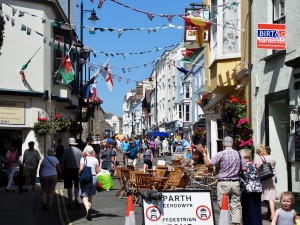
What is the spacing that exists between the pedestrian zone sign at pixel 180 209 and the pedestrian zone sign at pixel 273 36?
5.96 meters

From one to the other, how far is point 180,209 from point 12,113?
15.6 meters

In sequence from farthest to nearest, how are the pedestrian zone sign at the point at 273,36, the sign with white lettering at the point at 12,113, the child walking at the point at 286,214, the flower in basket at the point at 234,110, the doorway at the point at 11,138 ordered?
the doorway at the point at 11,138 → the sign with white lettering at the point at 12,113 → the flower in basket at the point at 234,110 → the pedestrian zone sign at the point at 273,36 → the child walking at the point at 286,214

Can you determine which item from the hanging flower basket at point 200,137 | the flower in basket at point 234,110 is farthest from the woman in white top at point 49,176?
the hanging flower basket at point 200,137

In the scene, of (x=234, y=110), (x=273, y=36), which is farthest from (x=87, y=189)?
(x=234, y=110)

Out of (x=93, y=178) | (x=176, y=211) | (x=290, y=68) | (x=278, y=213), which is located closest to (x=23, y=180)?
(x=93, y=178)

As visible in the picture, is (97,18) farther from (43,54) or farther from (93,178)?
(93,178)

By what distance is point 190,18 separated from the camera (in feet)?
54.7

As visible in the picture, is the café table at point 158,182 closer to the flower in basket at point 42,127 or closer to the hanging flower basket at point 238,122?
the hanging flower basket at point 238,122

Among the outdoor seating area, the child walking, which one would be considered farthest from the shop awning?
the child walking

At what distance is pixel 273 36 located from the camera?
1376 cm

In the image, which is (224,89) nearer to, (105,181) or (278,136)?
(278,136)

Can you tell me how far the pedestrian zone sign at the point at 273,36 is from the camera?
1372 cm

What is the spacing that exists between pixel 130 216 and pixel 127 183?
24.3 ft

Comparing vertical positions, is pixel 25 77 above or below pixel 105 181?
above
